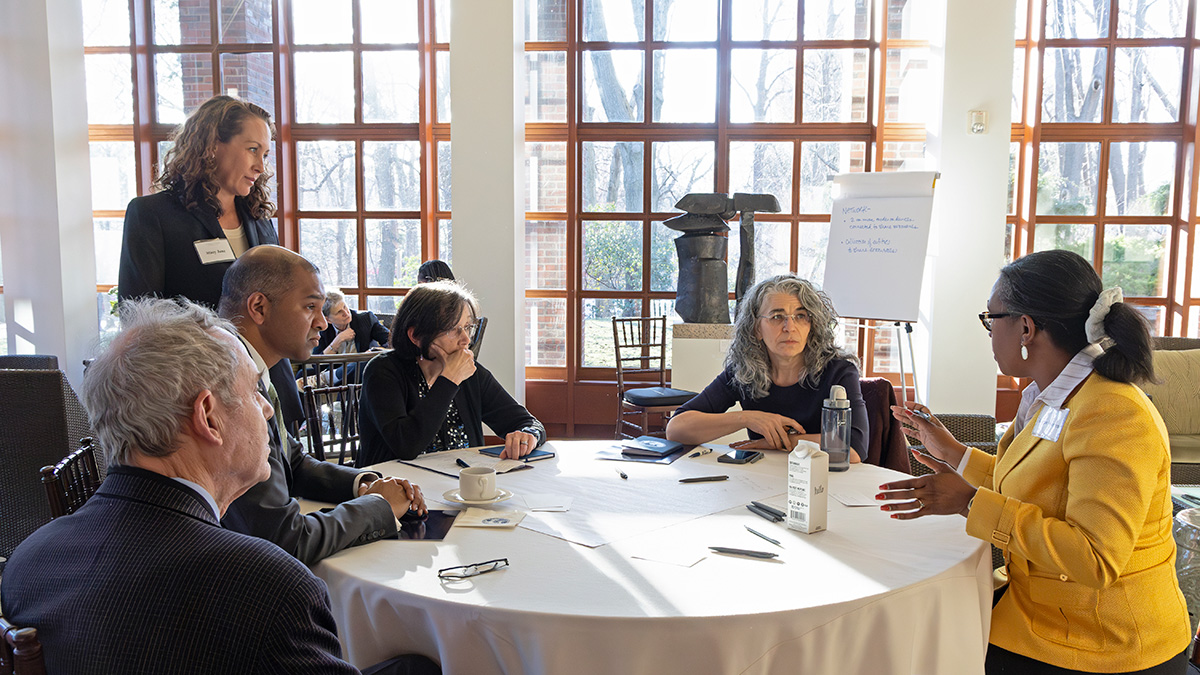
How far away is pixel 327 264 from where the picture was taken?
6688 mm

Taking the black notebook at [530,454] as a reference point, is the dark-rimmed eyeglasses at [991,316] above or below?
above

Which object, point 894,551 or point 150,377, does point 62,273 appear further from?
point 894,551

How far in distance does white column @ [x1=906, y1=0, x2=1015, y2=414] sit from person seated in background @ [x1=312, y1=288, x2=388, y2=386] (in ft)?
13.3

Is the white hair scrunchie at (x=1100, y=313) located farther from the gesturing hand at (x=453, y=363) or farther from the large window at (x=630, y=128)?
the large window at (x=630, y=128)

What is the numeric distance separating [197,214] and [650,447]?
1599 mm

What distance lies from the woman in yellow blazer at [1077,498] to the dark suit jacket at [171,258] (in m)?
1.74

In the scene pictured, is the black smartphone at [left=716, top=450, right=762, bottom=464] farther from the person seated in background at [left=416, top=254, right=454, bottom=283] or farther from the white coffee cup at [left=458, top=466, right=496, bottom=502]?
the person seated in background at [left=416, top=254, right=454, bottom=283]

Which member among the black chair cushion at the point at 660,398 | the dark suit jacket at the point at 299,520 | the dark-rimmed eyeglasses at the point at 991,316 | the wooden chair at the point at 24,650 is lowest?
the black chair cushion at the point at 660,398

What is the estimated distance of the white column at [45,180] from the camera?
560cm

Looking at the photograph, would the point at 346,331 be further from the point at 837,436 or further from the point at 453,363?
the point at 837,436

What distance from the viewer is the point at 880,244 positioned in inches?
207

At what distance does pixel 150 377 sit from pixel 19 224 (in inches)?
239

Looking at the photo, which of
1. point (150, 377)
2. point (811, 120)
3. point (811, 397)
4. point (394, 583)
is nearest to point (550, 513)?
point (394, 583)

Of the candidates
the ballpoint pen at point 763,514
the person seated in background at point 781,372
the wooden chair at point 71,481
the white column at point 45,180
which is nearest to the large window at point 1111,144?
the person seated in background at point 781,372
